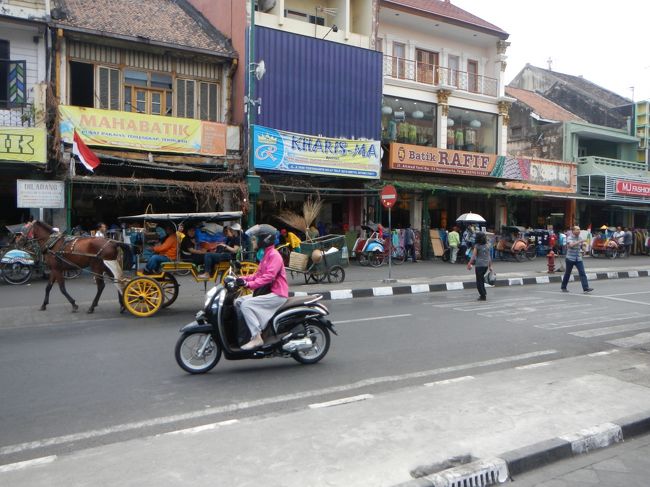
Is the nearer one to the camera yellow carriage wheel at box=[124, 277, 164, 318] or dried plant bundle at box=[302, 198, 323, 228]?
yellow carriage wheel at box=[124, 277, 164, 318]

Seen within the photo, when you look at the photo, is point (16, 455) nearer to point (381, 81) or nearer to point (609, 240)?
point (381, 81)

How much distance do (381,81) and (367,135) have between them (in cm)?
228

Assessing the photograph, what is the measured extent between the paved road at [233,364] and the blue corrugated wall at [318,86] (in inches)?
435

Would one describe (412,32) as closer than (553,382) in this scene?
No

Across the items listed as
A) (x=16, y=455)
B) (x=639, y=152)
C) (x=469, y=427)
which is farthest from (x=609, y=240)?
(x=16, y=455)

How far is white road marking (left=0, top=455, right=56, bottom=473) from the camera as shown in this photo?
12.4 ft

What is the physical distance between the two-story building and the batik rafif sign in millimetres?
13070

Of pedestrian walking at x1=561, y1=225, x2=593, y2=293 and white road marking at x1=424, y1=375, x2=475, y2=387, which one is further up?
pedestrian walking at x1=561, y1=225, x2=593, y2=293

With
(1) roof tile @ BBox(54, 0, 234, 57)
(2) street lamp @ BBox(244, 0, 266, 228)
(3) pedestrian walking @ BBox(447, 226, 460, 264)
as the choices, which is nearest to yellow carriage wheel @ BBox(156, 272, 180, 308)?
(2) street lamp @ BBox(244, 0, 266, 228)

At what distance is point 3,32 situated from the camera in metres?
16.8

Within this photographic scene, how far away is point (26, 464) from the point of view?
12.7 ft

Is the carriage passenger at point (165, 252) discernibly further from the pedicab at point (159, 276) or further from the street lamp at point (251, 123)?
the street lamp at point (251, 123)

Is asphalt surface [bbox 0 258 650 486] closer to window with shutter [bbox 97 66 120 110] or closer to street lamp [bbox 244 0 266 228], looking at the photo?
street lamp [bbox 244 0 266 228]

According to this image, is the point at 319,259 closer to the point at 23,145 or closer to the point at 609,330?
the point at 609,330
